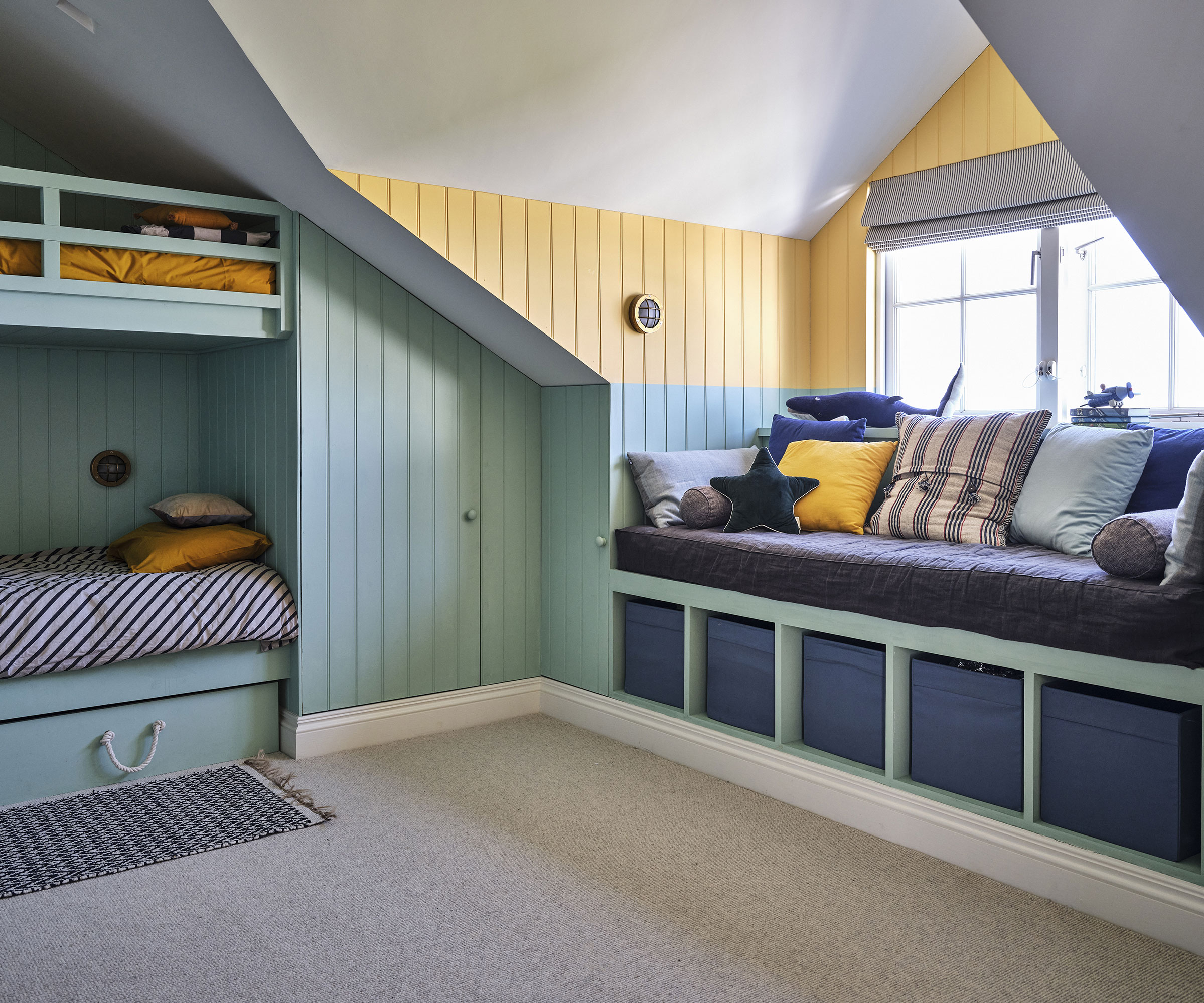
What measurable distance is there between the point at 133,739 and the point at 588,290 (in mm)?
2019

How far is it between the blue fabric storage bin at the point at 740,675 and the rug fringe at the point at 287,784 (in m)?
1.18

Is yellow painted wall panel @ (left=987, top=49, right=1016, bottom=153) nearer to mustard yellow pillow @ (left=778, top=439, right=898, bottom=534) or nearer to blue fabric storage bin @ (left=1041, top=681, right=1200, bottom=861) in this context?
mustard yellow pillow @ (left=778, top=439, right=898, bottom=534)

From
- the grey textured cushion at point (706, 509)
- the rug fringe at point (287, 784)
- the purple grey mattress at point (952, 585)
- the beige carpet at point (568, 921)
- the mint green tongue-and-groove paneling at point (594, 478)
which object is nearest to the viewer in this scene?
the beige carpet at point (568, 921)

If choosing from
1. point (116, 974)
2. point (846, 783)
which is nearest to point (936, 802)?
point (846, 783)

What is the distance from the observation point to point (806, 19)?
2920 mm

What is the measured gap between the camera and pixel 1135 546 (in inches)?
82.2

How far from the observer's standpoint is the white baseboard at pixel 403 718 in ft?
10.7

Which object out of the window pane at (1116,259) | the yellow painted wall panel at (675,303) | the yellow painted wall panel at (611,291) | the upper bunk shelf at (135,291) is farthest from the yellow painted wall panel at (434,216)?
the window pane at (1116,259)

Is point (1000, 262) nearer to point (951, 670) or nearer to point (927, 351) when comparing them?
point (927, 351)

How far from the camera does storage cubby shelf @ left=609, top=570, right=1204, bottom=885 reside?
2.05 metres

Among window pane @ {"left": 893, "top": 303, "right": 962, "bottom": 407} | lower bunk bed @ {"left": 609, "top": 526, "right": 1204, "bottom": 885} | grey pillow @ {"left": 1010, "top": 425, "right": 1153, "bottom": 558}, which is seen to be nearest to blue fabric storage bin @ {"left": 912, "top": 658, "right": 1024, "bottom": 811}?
lower bunk bed @ {"left": 609, "top": 526, "right": 1204, "bottom": 885}

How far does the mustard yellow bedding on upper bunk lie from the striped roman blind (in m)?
2.23

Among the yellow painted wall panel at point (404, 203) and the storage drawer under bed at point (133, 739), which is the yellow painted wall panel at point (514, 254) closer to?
the yellow painted wall panel at point (404, 203)

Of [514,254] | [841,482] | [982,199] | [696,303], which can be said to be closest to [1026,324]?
[982,199]
